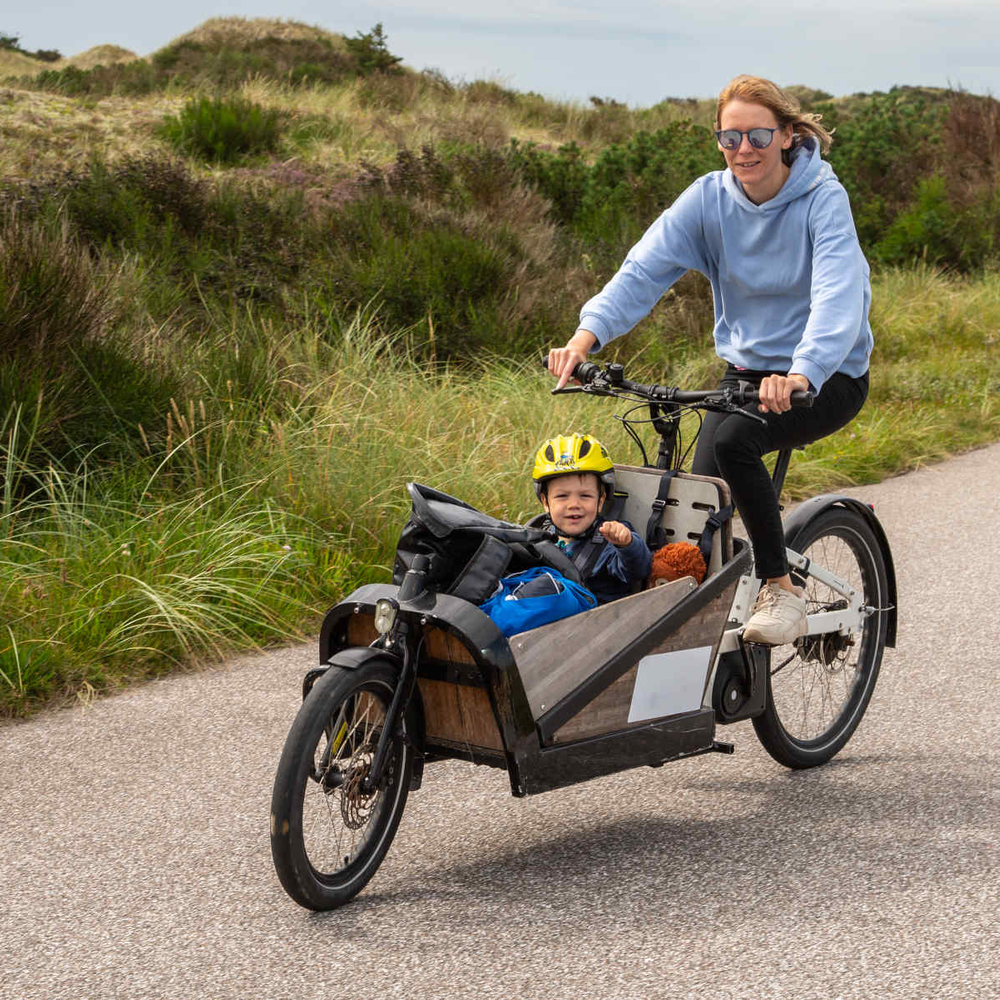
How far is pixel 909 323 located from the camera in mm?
14500

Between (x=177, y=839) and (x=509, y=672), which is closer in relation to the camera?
(x=509, y=672)

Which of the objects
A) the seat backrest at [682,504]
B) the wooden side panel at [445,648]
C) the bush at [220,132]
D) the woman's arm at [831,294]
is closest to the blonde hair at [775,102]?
the woman's arm at [831,294]

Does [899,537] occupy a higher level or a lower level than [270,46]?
lower

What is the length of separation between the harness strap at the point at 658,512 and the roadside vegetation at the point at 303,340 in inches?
95.1

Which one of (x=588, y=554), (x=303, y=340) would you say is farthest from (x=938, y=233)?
(x=588, y=554)

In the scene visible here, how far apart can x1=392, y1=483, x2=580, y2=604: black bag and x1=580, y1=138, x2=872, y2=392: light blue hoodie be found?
87 centimetres

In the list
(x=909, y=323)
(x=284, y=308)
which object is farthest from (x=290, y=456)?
(x=909, y=323)

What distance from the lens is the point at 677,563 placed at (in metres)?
3.97

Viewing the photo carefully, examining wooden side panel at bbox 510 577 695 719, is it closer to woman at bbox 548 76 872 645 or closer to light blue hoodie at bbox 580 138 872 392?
woman at bbox 548 76 872 645

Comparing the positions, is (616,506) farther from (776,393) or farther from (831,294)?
(831,294)

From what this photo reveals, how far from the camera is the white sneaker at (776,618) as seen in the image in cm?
414

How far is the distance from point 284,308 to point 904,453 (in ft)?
15.2

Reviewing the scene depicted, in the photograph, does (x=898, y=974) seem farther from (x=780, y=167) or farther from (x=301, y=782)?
(x=780, y=167)

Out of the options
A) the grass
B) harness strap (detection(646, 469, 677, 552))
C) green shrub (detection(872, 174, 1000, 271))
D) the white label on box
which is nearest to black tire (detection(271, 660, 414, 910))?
the white label on box
